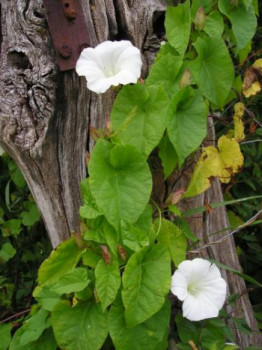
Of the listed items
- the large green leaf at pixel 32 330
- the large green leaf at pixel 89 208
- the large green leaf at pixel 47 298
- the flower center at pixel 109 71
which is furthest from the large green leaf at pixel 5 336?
the flower center at pixel 109 71

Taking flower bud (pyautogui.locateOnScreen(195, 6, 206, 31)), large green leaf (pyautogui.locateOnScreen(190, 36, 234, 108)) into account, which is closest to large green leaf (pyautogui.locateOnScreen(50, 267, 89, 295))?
large green leaf (pyautogui.locateOnScreen(190, 36, 234, 108))

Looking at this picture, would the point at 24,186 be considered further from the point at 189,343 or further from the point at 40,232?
the point at 189,343

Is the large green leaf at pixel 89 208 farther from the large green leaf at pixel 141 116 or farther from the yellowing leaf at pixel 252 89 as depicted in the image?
the yellowing leaf at pixel 252 89

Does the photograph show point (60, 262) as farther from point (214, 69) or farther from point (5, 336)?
point (214, 69)

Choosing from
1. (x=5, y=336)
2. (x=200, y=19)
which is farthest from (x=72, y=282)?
(x=200, y=19)

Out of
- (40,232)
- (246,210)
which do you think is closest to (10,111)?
(40,232)

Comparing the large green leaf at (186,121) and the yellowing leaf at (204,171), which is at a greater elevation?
the large green leaf at (186,121)

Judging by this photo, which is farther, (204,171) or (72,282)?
(204,171)
